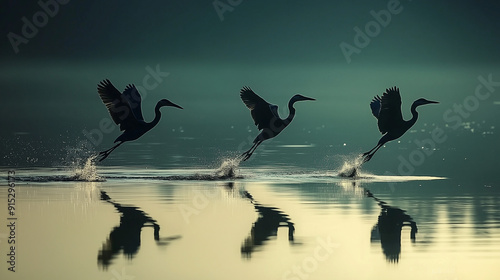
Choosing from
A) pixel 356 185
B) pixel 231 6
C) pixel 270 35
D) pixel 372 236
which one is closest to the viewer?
pixel 372 236

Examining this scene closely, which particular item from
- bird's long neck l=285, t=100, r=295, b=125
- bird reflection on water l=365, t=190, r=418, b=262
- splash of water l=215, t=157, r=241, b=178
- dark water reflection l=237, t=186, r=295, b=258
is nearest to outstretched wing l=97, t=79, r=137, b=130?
splash of water l=215, t=157, r=241, b=178

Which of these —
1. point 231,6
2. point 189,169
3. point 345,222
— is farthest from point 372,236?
point 231,6

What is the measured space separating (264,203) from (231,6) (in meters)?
142

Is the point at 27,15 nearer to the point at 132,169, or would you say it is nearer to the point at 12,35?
the point at 12,35

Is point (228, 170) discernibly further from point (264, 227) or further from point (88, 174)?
point (264, 227)

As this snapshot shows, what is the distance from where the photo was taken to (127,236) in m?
16.0

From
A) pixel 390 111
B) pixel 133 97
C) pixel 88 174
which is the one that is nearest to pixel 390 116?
pixel 390 111

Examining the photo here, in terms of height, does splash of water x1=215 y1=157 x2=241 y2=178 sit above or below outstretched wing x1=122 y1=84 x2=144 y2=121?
below

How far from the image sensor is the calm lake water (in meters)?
13.8

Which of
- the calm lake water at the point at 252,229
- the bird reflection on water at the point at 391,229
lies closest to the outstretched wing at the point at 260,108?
the calm lake water at the point at 252,229

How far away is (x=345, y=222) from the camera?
17516mm

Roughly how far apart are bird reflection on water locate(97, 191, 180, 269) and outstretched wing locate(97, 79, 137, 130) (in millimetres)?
6184

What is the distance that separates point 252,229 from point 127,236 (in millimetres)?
1924

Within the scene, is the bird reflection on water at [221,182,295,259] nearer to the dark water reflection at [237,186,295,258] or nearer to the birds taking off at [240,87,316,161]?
the dark water reflection at [237,186,295,258]
